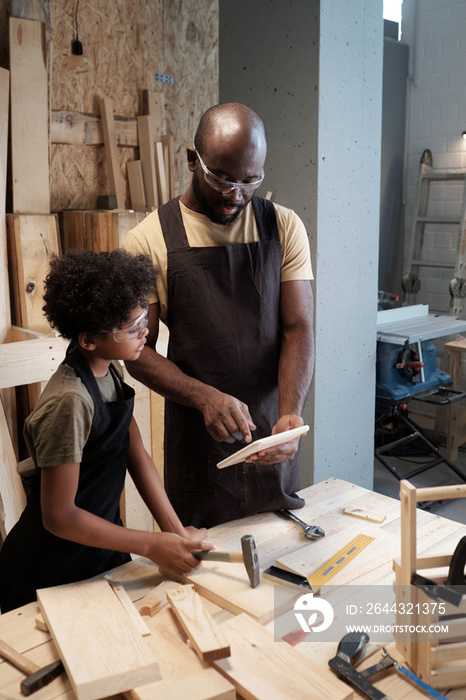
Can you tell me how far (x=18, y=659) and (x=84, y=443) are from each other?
0.42m

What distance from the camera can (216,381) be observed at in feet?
6.27

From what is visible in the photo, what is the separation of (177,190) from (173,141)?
0.23 metres

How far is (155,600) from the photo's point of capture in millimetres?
1300

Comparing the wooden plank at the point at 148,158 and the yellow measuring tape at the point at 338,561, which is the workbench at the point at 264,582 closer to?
the yellow measuring tape at the point at 338,561

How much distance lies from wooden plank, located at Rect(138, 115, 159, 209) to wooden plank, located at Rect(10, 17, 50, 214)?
516mm

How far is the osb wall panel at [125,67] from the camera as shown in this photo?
105 inches

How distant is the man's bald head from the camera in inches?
66.6

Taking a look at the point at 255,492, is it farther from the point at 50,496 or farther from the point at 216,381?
the point at 50,496

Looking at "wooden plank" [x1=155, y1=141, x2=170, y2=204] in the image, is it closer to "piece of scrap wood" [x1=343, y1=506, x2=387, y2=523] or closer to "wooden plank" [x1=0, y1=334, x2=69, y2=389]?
"wooden plank" [x1=0, y1=334, x2=69, y2=389]

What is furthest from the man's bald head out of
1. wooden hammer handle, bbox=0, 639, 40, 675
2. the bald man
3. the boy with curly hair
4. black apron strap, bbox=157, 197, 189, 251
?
wooden hammer handle, bbox=0, 639, 40, 675

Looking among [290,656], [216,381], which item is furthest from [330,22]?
[290,656]

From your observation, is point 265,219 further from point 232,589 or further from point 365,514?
point 232,589

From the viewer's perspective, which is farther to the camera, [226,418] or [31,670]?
[226,418]

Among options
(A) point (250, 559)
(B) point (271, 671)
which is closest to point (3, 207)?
(A) point (250, 559)
